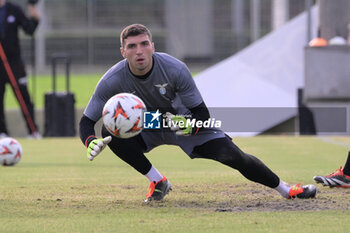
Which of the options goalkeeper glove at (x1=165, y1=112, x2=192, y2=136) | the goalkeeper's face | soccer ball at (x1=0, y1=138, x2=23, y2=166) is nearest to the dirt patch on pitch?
goalkeeper glove at (x1=165, y1=112, x2=192, y2=136)

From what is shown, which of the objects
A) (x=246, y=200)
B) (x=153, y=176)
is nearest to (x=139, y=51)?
(x=153, y=176)

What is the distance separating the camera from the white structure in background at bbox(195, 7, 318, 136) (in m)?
17.7

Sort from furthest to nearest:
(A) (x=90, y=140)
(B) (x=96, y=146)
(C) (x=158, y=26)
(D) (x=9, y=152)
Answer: (C) (x=158, y=26) < (D) (x=9, y=152) < (A) (x=90, y=140) < (B) (x=96, y=146)

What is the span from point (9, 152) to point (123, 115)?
499 centimetres

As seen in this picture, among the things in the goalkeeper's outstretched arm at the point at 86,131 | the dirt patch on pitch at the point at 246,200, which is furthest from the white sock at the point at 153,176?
the goalkeeper's outstretched arm at the point at 86,131

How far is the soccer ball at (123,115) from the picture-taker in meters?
6.82

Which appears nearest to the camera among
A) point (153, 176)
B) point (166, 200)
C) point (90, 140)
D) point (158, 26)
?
point (90, 140)

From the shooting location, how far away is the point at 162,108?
24.6 ft

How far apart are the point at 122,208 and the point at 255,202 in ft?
3.85

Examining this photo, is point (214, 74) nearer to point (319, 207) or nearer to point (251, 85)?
point (251, 85)

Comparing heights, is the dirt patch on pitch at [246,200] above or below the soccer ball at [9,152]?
above

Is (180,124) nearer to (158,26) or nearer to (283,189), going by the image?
(283,189)

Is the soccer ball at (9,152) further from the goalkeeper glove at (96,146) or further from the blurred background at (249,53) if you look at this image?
the blurred background at (249,53)

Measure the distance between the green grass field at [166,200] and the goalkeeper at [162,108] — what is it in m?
0.31
